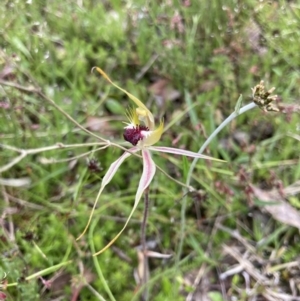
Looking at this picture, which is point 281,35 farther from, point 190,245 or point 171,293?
point 171,293

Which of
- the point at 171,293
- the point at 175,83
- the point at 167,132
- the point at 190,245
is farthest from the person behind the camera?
the point at 175,83

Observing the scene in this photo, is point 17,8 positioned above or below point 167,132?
above

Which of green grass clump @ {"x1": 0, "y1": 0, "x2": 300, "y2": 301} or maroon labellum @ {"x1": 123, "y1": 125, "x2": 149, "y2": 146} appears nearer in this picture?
maroon labellum @ {"x1": 123, "y1": 125, "x2": 149, "y2": 146}

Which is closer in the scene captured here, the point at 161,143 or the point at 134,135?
the point at 134,135

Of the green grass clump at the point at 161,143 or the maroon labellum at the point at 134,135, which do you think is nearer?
the maroon labellum at the point at 134,135

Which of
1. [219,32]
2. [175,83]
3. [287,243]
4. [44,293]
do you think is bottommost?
[287,243]

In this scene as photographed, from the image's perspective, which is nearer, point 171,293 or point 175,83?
point 171,293

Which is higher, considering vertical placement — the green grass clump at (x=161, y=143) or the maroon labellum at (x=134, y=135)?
the maroon labellum at (x=134, y=135)

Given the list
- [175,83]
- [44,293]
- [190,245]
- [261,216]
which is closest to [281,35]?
[175,83]

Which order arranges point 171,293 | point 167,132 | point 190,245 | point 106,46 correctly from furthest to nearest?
point 106,46 < point 167,132 < point 190,245 < point 171,293

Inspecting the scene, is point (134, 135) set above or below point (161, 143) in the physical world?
above

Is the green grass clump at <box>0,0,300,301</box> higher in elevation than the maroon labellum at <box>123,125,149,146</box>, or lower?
lower
